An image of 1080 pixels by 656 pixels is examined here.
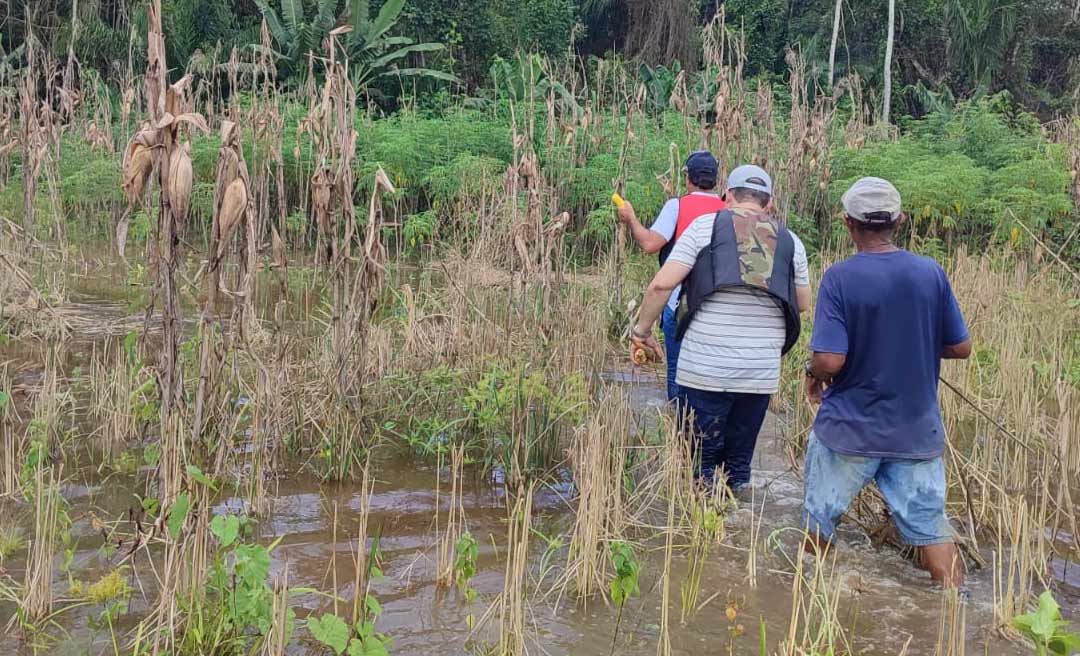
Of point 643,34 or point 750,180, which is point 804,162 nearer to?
point 750,180

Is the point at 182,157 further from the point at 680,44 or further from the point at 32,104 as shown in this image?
the point at 680,44

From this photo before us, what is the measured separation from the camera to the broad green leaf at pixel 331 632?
2719 millimetres

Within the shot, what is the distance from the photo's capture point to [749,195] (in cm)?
437

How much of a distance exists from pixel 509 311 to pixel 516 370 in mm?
475

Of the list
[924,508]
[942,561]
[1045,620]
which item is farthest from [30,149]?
[1045,620]

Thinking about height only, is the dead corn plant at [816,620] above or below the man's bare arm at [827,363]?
below

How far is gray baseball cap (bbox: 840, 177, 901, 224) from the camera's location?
363 centimetres

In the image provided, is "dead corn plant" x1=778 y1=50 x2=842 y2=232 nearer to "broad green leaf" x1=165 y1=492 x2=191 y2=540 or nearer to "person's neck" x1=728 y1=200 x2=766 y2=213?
"person's neck" x1=728 y1=200 x2=766 y2=213

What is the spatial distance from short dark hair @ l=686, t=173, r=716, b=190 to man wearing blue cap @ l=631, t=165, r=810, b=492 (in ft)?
1.16

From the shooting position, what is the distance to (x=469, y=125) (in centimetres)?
1222

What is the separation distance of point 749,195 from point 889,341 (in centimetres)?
103

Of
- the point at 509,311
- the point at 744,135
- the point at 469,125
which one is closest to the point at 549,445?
the point at 509,311

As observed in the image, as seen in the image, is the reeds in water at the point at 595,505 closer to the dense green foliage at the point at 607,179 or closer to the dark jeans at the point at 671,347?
the dark jeans at the point at 671,347

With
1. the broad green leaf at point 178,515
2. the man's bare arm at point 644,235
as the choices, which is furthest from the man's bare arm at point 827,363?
the broad green leaf at point 178,515
